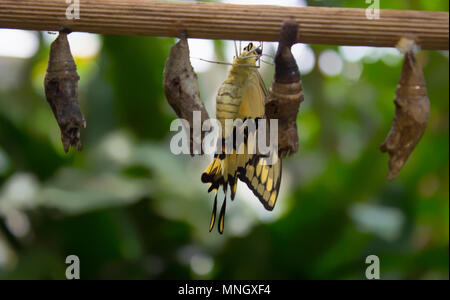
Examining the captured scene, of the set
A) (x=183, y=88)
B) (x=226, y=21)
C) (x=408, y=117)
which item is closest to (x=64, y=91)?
(x=183, y=88)

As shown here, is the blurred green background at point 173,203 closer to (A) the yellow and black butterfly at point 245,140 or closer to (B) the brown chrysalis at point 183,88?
(A) the yellow and black butterfly at point 245,140

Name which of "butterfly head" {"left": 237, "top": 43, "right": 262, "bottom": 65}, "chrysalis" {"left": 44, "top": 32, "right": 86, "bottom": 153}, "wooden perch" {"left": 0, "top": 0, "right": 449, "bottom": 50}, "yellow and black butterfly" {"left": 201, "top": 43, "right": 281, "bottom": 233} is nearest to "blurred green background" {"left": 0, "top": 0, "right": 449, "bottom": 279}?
"yellow and black butterfly" {"left": 201, "top": 43, "right": 281, "bottom": 233}

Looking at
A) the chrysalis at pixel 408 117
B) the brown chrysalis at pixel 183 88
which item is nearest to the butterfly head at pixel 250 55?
the brown chrysalis at pixel 183 88

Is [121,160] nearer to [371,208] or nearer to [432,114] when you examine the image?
[371,208]

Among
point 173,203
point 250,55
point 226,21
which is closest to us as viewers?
point 226,21

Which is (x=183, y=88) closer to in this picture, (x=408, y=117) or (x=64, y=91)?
(x=64, y=91)

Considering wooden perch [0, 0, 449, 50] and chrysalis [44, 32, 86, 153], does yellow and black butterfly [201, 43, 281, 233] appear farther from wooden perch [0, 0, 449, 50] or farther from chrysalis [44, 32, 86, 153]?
chrysalis [44, 32, 86, 153]
